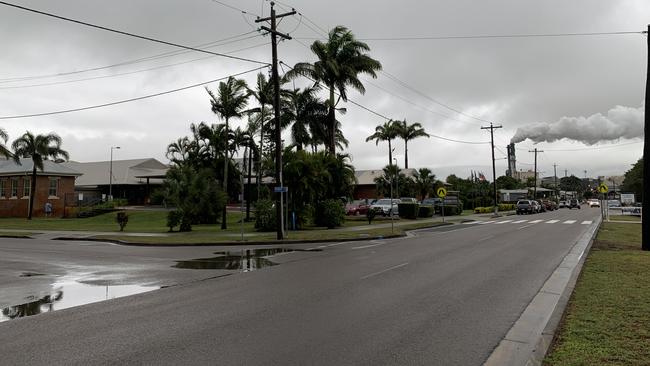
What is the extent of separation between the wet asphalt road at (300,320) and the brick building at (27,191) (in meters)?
42.8

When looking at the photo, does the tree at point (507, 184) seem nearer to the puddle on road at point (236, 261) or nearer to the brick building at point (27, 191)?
the brick building at point (27, 191)

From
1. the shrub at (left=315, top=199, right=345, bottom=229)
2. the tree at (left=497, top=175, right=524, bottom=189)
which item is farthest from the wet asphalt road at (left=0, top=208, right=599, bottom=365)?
the tree at (left=497, top=175, right=524, bottom=189)

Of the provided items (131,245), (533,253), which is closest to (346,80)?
(131,245)

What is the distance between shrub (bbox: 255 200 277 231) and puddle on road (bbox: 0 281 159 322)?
58.0 feet

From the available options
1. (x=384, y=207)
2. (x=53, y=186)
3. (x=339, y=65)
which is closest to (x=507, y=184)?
(x=384, y=207)

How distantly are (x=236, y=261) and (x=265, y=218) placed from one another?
13524 mm

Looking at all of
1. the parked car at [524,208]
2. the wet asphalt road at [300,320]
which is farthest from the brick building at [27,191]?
the parked car at [524,208]

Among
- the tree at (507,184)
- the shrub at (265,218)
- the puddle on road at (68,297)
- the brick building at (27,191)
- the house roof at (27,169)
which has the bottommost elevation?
the puddle on road at (68,297)

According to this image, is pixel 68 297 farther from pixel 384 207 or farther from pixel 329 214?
pixel 384 207

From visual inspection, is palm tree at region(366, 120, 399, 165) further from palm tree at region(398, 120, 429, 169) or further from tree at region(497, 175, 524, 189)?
tree at region(497, 175, 524, 189)

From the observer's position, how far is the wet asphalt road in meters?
5.68

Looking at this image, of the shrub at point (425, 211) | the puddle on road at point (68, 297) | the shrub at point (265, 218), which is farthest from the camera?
the shrub at point (425, 211)

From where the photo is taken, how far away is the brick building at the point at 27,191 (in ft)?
161

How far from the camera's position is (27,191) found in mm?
49156
